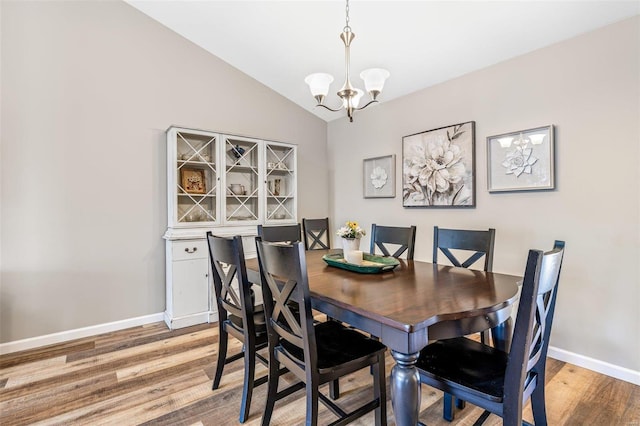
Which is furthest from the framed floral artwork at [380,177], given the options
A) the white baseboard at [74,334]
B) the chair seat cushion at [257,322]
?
the white baseboard at [74,334]

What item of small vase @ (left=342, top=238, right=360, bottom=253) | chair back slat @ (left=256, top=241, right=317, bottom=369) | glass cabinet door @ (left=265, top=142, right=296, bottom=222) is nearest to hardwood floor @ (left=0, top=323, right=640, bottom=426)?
chair back slat @ (left=256, top=241, right=317, bottom=369)

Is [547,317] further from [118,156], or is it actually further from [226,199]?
[118,156]

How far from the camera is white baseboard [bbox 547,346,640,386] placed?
6.84 ft

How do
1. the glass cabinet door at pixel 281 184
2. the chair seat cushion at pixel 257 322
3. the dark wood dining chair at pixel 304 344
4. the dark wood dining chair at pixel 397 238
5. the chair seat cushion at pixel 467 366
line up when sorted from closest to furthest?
the chair seat cushion at pixel 467 366 → the dark wood dining chair at pixel 304 344 → the chair seat cushion at pixel 257 322 → the dark wood dining chair at pixel 397 238 → the glass cabinet door at pixel 281 184

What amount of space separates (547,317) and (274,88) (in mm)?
3696

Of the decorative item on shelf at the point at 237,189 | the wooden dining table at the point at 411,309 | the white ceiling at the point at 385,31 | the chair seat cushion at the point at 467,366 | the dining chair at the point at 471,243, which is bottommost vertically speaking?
the chair seat cushion at the point at 467,366

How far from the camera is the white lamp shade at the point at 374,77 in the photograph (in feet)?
6.71

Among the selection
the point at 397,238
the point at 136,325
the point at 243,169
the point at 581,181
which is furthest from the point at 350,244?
the point at 136,325

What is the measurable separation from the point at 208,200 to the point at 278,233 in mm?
1154

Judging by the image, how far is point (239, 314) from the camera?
184cm

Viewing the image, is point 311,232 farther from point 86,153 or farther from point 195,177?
point 86,153

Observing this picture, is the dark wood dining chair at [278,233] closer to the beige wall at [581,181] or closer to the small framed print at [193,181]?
the small framed print at [193,181]

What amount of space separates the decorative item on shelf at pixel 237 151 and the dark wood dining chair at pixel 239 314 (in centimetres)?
187

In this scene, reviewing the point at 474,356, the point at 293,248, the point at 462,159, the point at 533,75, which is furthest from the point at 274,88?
the point at 474,356
